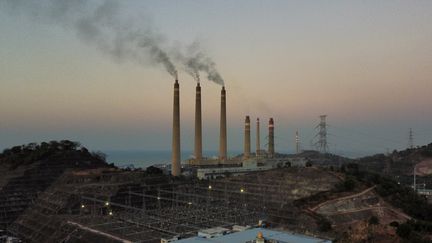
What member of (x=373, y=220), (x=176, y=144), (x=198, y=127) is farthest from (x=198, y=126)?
(x=373, y=220)

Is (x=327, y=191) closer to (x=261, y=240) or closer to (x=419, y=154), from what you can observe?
(x=261, y=240)

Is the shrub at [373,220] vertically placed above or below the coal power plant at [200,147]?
below

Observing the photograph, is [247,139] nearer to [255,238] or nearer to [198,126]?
[198,126]

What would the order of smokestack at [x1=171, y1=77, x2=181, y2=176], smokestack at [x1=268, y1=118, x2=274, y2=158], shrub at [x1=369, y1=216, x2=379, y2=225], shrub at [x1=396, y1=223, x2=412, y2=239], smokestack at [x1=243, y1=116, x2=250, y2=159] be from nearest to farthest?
shrub at [x1=396, y1=223, x2=412, y2=239] < shrub at [x1=369, y1=216, x2=379, y2=225] < smokestack at [x1=171, y1=77, x2=181, y2=176] < smokestack at [x1=243, y1=116, x2=250, y2=159] < smokestack at [x1=268, y1=118, x2=274, y2=158]

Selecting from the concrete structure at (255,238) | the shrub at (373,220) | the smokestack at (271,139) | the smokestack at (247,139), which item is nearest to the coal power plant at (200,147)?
the smokestack at (247,139)

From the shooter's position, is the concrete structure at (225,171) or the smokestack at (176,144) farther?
the smokestack at (176,144)

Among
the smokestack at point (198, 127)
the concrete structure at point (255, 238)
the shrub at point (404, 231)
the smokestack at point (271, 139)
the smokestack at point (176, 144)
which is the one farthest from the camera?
the smokestack at point (271, 139)

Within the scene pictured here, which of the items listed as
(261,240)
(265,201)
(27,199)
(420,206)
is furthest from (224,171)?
(261,240)

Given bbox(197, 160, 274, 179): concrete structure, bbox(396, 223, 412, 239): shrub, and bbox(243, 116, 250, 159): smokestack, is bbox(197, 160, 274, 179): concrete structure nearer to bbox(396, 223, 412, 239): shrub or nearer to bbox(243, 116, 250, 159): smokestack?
bbox(243, 116, 250, 159): smokestack

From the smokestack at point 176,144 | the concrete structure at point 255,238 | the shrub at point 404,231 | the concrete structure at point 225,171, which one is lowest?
the shrub at point 404,231

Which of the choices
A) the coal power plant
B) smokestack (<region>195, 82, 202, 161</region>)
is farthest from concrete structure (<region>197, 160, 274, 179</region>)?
smokestack (<region>195, 82, 202, 161</region>)

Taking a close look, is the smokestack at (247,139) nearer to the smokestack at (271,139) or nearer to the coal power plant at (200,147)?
the coal power plant at (200,147)

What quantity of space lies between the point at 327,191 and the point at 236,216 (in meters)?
9.40

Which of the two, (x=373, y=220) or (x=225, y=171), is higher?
(x=225, y=171)
